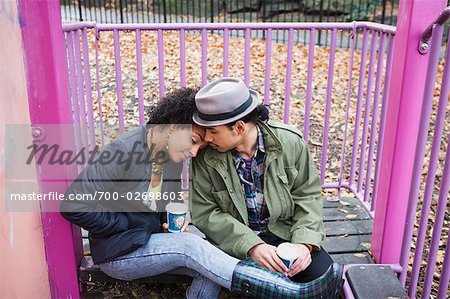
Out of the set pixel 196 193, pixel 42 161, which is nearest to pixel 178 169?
pixel 196 193

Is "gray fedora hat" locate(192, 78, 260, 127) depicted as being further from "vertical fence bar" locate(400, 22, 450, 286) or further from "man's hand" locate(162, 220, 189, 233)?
"vertical fence bar" locate(400, 22, 450, 286)

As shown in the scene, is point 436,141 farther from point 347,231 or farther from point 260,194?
point 347,231

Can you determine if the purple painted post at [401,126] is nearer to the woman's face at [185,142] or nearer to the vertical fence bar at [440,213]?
the vertical fence bar at [440,213]

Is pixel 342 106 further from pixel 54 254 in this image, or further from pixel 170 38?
pixel 54 254

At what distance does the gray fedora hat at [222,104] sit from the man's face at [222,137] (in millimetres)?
50

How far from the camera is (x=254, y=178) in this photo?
2.63 metres

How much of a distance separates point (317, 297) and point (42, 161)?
1.51 m

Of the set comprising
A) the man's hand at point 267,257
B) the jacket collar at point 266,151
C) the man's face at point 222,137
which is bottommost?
the man's hand at point 267,257

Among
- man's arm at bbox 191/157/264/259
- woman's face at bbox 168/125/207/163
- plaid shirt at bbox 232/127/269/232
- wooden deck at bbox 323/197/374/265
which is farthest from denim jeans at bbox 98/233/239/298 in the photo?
wooden deck at bbox 323/197/374/265

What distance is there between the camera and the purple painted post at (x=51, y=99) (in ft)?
7.18

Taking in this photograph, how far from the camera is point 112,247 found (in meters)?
2.48

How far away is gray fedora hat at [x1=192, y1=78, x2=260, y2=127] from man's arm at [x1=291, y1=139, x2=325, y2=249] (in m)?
0.45

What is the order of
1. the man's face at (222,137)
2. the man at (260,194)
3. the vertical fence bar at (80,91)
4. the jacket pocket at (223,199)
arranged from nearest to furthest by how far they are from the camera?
the man's face at (222,137) < the man at (260,194) < the jacket pocket at (223,199) < the vertical fence bar at (80,91)

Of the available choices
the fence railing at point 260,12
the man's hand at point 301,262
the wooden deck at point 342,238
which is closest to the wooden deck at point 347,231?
the wooden deck at point 342,238
